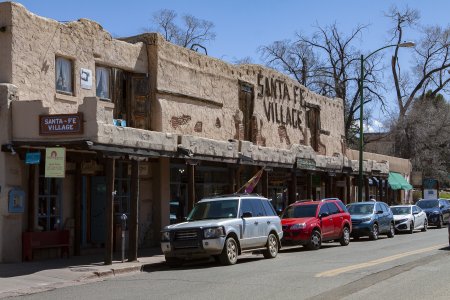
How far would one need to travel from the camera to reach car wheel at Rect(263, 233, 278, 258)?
17.8 meters

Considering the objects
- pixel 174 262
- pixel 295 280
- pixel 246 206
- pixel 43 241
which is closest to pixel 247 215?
pixel 246 206

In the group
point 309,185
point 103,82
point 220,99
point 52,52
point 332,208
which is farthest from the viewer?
point 309,185

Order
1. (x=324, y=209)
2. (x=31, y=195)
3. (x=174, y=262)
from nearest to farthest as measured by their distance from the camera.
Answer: (x=174, y=262), (x=31, y=195), (x=324, y=209)

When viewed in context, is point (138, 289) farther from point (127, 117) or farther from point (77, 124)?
point (127, 117)

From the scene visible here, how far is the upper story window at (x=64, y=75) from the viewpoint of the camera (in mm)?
18016

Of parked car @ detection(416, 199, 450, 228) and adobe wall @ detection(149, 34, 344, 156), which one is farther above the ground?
adobe wall @ detection(149, 34, 344, 156)

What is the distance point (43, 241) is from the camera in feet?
55.2

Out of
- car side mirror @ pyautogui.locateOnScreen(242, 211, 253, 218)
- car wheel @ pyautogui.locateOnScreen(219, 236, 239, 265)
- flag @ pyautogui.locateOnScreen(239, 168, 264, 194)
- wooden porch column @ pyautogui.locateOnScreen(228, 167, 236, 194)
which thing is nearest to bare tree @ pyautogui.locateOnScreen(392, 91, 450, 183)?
flag @ pyautogui.locateOnScreen(239, 168, 264, 194)

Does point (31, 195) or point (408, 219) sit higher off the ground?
point (31, 195)

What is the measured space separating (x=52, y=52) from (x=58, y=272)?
6533mm

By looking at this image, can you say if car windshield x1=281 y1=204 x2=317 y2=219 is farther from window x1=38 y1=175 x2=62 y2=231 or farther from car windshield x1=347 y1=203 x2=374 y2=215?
window x1=38 y1=175 x2=62 y2=231

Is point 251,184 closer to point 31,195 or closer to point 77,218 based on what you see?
point 77,218

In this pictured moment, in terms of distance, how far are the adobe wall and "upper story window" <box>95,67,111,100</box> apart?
5.89 ft

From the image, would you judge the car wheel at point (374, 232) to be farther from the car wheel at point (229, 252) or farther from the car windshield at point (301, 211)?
the car wheel at point (229, 252)
